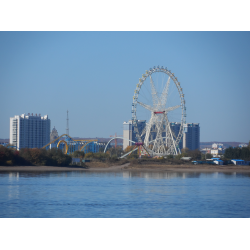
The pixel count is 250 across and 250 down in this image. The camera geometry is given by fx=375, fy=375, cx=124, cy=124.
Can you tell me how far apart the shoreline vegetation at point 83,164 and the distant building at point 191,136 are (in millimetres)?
90563

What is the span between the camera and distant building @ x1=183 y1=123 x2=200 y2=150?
6196 inches

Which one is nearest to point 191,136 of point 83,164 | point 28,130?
point 28,130

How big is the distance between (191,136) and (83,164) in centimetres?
→ 10172

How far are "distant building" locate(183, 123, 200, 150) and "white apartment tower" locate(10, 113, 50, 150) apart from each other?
6455 centimetres

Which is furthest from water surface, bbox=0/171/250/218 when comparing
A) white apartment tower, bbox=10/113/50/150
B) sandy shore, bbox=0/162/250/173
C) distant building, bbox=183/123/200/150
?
distant building, bbox=183/123/200/150

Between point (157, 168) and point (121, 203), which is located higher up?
point (121, 203)

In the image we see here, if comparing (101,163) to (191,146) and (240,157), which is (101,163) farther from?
(191,146)

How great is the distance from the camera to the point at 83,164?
64.0 metres

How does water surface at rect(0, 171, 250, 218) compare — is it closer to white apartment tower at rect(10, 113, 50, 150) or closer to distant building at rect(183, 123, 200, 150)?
white apartment tower at rect(10, 113, 50, 150)

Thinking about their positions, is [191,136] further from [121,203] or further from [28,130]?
[121,203]

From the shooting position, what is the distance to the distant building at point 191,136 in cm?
15738

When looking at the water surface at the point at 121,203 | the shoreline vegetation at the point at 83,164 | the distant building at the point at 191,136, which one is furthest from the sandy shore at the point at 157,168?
the distant building at the point at 191,136

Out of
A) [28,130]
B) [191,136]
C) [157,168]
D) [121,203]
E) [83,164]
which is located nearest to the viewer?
[121,203]
